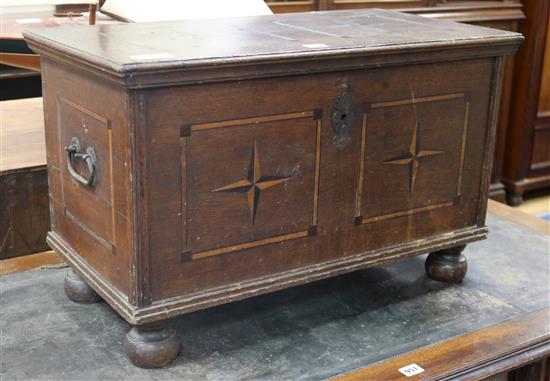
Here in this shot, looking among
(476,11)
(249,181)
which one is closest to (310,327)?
(249,181)

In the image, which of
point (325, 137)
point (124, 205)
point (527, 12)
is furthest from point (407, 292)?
point (527, 12)

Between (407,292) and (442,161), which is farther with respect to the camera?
(407,292)

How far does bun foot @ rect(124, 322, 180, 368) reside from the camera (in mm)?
1250

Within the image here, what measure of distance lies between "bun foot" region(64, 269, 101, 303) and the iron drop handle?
250 millimetres

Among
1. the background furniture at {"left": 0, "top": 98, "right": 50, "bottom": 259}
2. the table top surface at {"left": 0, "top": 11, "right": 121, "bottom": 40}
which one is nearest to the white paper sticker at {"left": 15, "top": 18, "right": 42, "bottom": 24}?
the table top surface at {"left": 0, "top": 11, "right": 121, "bottom": 40}

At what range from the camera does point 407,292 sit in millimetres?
1537

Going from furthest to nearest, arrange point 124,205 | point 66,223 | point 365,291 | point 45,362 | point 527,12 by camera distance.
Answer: point 527,12, point 365,291, point 66,223, point 45,362, point 124,205

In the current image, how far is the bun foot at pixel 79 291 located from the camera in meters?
1.47

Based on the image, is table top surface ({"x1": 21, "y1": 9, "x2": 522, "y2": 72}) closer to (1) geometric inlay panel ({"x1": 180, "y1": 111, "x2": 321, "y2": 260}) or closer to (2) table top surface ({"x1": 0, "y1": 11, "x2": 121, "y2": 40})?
(1) geometric inlay panel ({"x1": 180, "y1": 111, "x2": 321, "y2": 260})

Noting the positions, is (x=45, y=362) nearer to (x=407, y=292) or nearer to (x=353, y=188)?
(x=353, y=188)

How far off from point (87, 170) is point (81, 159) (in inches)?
0.8

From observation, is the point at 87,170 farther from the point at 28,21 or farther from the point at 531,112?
the point at 531,112

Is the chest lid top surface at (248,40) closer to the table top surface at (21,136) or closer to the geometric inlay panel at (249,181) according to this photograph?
the geometric inlay panel at (249,181)

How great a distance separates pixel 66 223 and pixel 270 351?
0.41 m
